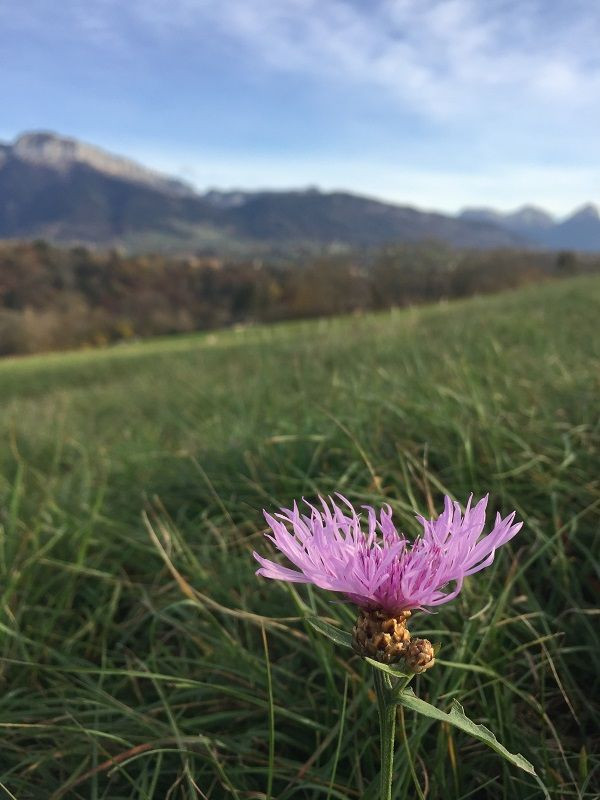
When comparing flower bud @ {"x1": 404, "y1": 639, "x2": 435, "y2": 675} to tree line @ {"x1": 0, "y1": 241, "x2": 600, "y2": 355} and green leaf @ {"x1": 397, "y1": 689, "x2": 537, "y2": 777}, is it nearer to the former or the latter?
green leaf @ {"x1": 397, "y1": 689, "x2": 537, "y2": 777}

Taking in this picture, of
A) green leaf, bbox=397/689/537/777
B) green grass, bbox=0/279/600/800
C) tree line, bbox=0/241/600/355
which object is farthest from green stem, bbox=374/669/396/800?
tree line, bbox=0/241/600/355

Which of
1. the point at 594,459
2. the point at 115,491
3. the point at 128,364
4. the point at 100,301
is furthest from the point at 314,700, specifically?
the point at 100,301

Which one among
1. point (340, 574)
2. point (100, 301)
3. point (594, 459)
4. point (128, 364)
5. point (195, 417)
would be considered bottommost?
point (100, 301)

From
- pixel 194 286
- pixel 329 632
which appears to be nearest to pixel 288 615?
pixel 329 632

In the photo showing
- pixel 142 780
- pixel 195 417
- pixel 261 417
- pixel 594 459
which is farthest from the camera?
pixel 195 417

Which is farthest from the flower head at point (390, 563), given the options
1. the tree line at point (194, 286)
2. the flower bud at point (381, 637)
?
the tree line at point (194, 286)

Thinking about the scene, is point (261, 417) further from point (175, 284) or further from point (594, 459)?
point (175, 284)
